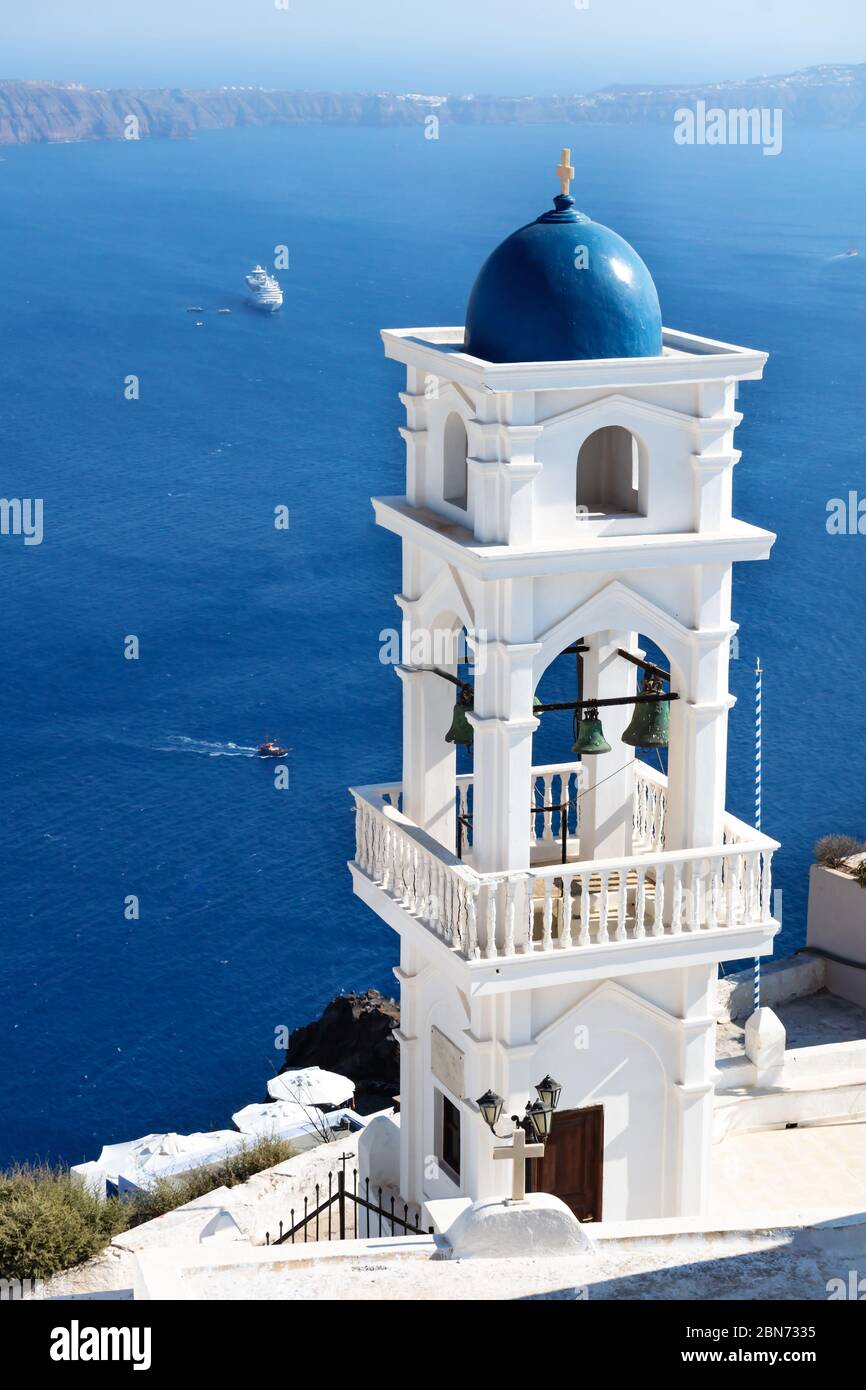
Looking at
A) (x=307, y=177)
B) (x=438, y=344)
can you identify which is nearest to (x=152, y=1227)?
(x=438, y=344)

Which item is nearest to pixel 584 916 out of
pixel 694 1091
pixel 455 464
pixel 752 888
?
pixel 752 888

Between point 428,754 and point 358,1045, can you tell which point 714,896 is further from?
A: point 358,1045

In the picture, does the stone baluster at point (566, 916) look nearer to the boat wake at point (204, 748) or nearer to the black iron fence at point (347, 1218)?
the black iron fence at point (347, 1218)

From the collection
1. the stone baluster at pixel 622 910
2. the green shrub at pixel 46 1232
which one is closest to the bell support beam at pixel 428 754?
the stone baluster at pixel 622 910

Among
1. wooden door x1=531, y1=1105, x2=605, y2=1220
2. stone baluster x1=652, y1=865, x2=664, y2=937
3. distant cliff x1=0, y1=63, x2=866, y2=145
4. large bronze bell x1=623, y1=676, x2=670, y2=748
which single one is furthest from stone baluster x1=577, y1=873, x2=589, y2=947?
distant cliff x1=0, y1=63, x2=866, y2=145
